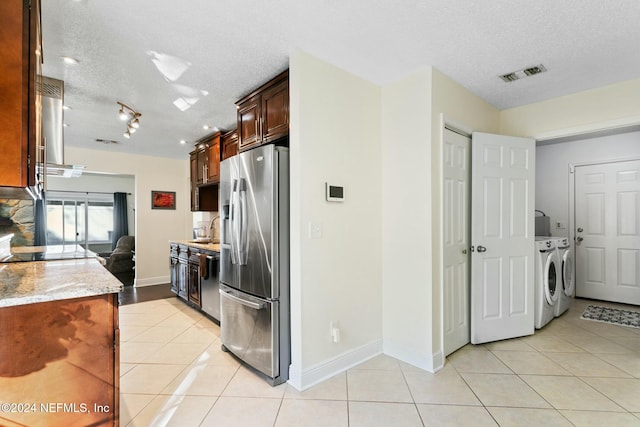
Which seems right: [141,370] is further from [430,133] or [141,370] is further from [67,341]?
[430,133]

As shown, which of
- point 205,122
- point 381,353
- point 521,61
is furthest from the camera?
point 205,122

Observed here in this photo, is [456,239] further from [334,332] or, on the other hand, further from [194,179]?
[194,179]

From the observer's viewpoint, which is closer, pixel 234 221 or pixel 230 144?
pixel 234 221

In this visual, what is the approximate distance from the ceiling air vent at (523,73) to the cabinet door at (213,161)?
3572mm

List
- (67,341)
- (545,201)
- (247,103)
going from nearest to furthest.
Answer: (67,341)
(247,103)
(545,201)

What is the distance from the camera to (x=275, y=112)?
2.60m

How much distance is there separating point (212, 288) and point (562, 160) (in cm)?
538

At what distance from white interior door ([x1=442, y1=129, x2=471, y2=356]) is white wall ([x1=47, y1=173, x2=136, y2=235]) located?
7104 millimetres

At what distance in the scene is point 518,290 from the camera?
3.05m

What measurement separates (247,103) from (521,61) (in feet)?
7.94

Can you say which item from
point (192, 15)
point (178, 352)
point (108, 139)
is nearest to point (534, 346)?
point (178, 352)

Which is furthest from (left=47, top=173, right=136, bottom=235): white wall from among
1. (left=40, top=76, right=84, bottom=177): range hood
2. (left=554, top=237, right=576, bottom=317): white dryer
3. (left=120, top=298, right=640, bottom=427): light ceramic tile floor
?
(left=554, top=237, right=576, bottom=317): white dryer

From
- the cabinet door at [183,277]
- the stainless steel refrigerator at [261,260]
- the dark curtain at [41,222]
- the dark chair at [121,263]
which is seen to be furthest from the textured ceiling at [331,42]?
the dark curtain at [41,222]

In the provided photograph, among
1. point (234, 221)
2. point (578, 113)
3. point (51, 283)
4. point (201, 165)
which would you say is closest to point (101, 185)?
point (201, 165)
